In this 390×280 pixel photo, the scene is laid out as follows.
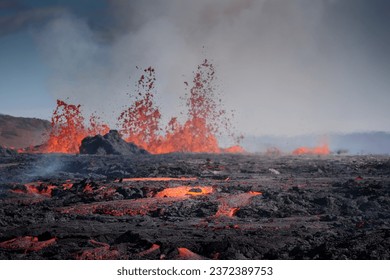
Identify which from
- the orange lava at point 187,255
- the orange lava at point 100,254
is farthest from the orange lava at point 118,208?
the orange lava at point 187,255

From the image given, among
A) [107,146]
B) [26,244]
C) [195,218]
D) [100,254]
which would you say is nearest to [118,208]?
[195,218]

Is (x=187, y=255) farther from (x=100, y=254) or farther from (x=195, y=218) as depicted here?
(x=195, y=218)

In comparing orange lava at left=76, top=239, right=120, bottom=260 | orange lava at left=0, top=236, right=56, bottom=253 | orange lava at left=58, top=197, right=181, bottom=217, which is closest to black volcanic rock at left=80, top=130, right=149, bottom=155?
orange lava at left=58, top=197, right=181, bottom=217

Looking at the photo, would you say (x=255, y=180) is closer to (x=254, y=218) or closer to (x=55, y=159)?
(x=254, y=218)

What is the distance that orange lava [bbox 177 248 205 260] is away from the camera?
6.89 m

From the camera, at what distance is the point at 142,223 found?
9.55m

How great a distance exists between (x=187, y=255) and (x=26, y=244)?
2.81 metres

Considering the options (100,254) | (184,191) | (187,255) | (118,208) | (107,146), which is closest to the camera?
(187,255)

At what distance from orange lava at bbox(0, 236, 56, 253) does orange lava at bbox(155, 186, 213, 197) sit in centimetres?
531

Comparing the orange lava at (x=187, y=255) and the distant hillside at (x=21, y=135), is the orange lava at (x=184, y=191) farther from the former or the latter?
the distant hillside at (x=21, y=135)

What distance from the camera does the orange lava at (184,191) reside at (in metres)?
13.1

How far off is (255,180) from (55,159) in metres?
A: 11.7

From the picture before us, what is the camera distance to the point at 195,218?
33.4 feet
